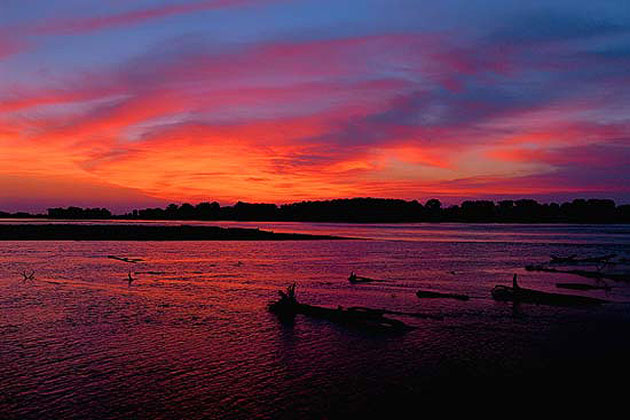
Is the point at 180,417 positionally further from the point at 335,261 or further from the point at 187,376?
the point at 335,261

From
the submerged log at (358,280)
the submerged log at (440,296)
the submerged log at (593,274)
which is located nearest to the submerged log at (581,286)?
the submerged log at (593,274)

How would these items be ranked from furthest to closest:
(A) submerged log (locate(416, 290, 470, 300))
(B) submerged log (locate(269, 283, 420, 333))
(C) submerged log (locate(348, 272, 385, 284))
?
(C) submerged log (locate(348, 272, 385, 284)), (A) submerged log (locate(416, 290, 470, 300)), (B) submerged log (locate(269, 283, 420, 333))

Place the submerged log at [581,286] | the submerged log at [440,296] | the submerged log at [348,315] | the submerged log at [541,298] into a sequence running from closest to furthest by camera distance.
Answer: the submerged log at [348,315]
the submerged log at [541,298]
the submerged log at [440,296]
the submerged log at [581,286]

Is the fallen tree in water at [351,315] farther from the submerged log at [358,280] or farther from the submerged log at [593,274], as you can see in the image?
the submerged log at [593,274]

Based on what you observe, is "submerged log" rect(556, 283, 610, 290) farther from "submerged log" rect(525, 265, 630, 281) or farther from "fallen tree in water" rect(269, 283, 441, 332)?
"fallen tree in water" rect(269, 283, 441, 332)

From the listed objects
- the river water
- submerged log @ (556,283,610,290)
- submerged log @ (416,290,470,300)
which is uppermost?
submerged log @ (416,290,470,300)

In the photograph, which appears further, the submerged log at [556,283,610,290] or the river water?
the submerged log at [556,283,610,290]

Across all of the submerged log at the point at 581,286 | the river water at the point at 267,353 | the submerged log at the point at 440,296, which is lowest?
the river water at the point at 267,353

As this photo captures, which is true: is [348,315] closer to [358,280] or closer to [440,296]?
[440,296]

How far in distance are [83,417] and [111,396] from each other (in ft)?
5.79

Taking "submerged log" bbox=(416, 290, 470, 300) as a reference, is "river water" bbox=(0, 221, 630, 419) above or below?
below

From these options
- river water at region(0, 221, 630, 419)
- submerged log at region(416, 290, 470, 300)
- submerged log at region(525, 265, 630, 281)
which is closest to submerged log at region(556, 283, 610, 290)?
river water at region(0, 221, 630, 419)

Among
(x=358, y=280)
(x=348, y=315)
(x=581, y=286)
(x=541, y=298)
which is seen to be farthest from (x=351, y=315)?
(x=581, y=286)

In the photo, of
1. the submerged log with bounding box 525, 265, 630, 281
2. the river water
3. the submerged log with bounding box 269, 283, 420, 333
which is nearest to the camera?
the river water
